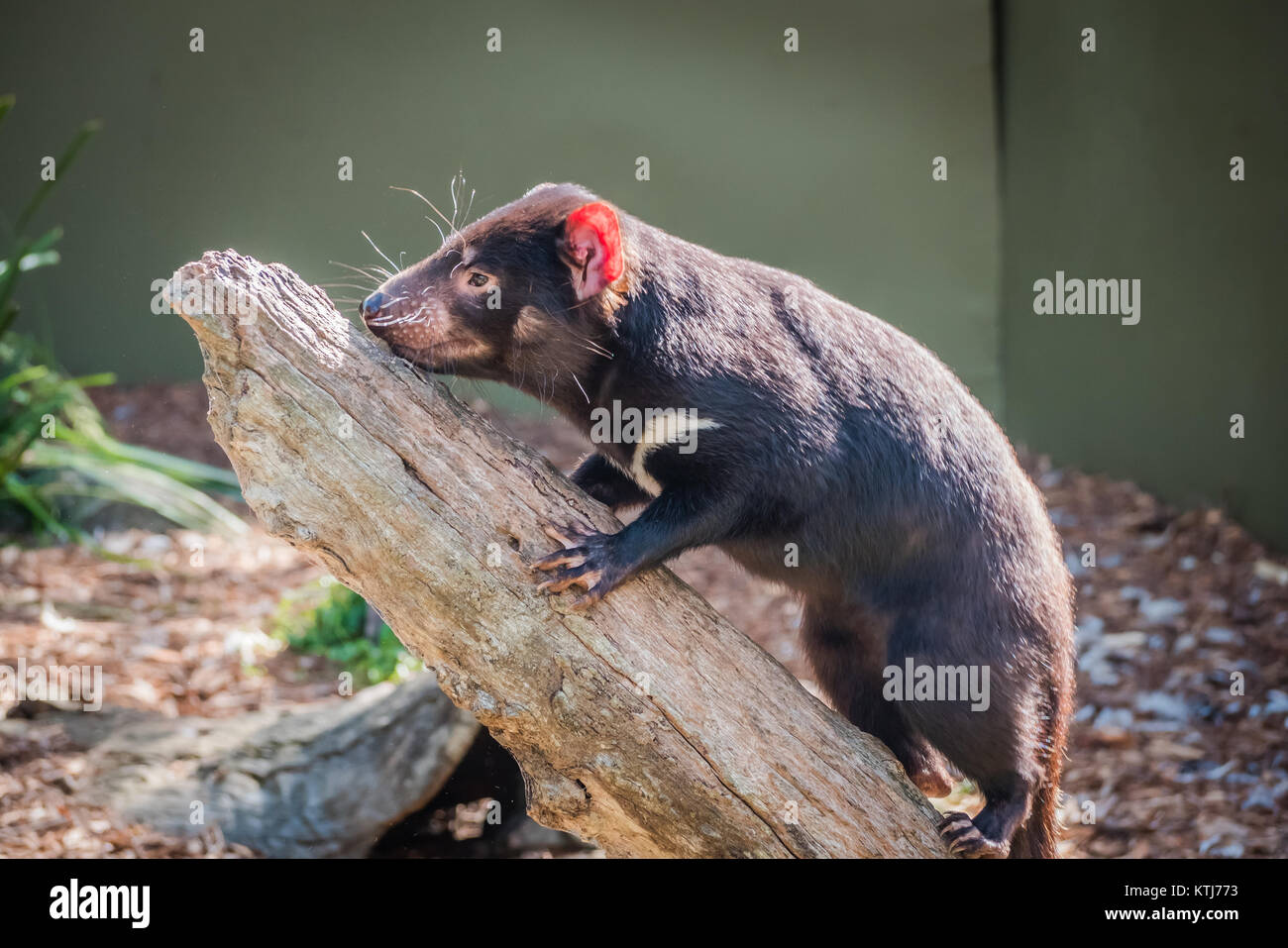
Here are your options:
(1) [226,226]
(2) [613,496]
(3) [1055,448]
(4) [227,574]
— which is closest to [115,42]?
(1) [226,226]

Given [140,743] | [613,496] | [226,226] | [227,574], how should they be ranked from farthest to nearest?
[227,574], [226,226], [140,743], [613,496]

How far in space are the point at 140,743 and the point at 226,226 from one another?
249 cm

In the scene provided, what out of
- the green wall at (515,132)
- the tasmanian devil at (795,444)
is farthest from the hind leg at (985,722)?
the green wall at (515,132)

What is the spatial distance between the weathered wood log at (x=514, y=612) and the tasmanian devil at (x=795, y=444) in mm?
153

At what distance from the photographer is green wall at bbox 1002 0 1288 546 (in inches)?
194

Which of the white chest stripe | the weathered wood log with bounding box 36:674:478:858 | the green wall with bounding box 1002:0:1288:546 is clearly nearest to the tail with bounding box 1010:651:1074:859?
the white chest stripe

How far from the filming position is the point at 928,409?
287 centimetres

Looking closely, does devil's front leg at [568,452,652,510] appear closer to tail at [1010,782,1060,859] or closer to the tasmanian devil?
the tasmanian devil

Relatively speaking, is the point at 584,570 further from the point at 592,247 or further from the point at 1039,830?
the point at 1039,830

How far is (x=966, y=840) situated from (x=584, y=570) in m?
1.16

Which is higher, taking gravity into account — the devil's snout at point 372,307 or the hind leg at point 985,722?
the devil's snout at point 372,307

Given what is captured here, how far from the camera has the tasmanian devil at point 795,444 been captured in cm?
265

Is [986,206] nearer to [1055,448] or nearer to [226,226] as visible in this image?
[1055,448]

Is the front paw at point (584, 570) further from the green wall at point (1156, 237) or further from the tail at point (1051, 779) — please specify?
the green wall at point (1156, 237)
